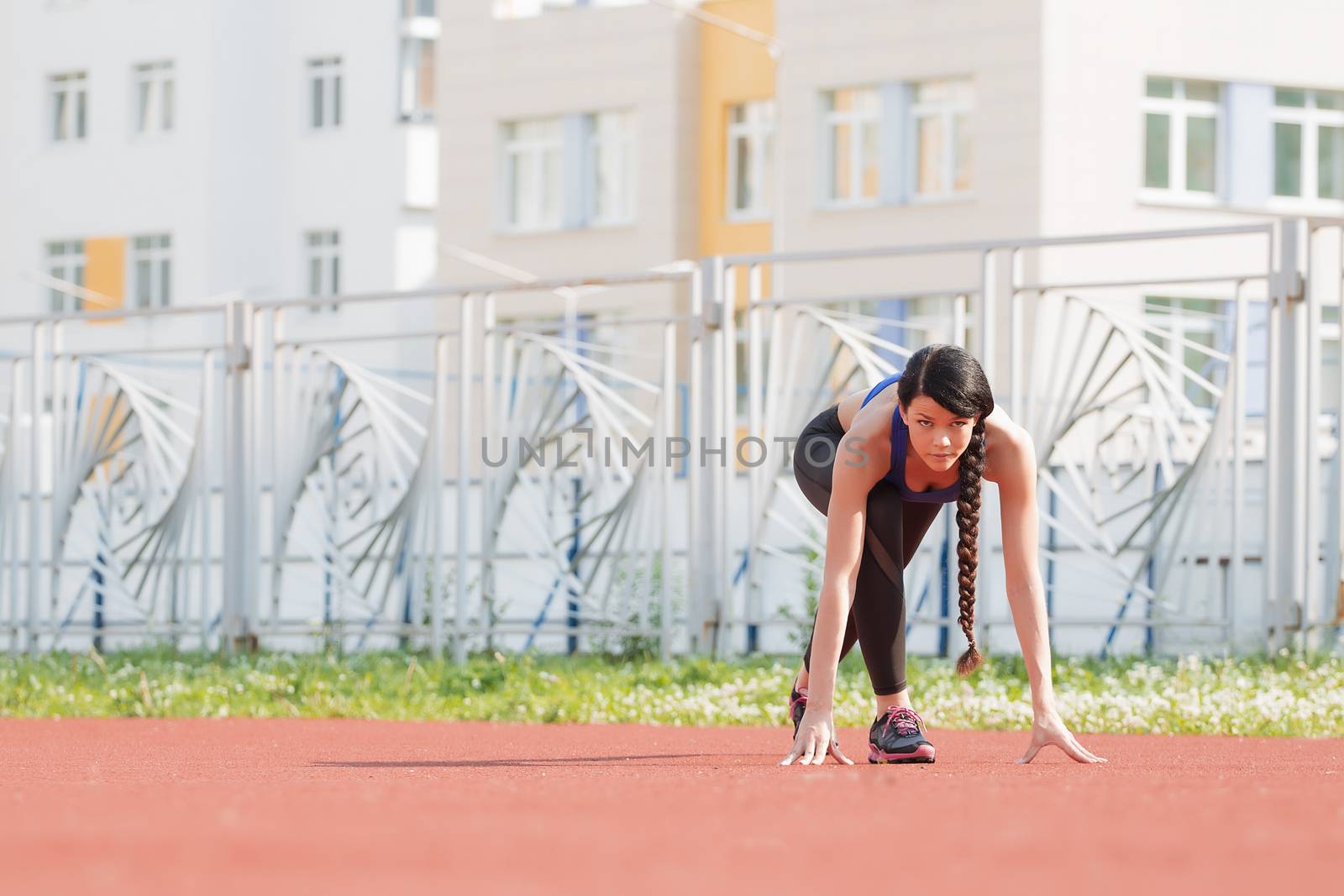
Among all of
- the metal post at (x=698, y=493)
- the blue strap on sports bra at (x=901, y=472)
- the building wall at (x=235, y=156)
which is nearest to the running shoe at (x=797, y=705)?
the blue strap on sports bra at (x=901, y=472)

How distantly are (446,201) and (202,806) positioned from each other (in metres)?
31.9

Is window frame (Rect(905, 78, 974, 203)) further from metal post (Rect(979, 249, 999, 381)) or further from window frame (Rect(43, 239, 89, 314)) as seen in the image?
metal post (Rect(979, 249, 999, 381))

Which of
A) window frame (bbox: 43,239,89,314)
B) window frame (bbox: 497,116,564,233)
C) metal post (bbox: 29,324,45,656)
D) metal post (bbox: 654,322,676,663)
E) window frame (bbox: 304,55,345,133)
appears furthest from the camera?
window frame (bbox: 43,239,89,314)

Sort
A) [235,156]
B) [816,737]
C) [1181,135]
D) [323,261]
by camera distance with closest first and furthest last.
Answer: [816,737] < [1181,135] < [323,261] < [235,156]

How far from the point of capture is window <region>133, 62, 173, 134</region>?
41.4 metres

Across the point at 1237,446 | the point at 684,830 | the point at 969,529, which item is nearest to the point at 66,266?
the point at 1237,446

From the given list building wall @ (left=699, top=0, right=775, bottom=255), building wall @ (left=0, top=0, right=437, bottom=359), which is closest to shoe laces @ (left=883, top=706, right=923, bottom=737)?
building wall @ (left=699, top=0, right=775, bottom=255)

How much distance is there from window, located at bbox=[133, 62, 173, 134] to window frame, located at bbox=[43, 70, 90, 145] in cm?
117

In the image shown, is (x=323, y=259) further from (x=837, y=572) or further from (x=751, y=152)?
(x=837, y=572)

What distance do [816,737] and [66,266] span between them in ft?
124

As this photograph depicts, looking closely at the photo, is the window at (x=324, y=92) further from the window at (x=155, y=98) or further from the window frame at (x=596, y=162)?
the window frame at (x=596, y=162)

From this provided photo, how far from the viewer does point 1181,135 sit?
29609mm

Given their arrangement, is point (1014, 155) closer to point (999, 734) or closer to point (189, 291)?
point (189, 291)

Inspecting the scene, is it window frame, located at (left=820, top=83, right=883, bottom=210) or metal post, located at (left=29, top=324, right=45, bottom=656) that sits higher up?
window frame, located at (left=820, top=83, right=883, bottom=210)
